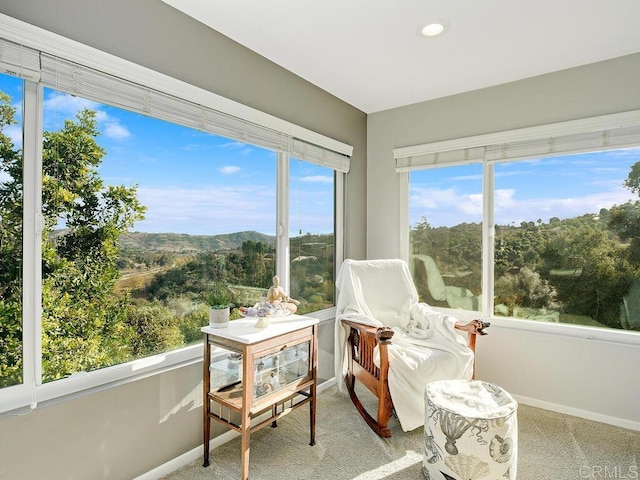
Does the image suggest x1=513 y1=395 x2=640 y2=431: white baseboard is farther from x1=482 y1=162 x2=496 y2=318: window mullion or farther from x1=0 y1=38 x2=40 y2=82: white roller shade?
x1=0 y1=38 x2=40 y2=82: white roller shade

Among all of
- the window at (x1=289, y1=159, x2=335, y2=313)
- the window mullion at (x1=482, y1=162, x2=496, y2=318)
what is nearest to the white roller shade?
the window at (x1=289, y1=159, x2=335, y2=313)

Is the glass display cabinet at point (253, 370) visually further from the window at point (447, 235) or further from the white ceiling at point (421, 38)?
the white ceiling at point (421, 38)

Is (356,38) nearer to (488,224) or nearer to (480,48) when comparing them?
(480,48)

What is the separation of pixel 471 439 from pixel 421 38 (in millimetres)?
2304

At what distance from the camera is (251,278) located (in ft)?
8.59

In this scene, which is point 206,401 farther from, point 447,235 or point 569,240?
point 569,240

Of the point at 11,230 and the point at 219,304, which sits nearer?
the point at 11,230

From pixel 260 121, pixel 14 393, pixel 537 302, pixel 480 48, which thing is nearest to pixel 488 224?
pixel 537 302

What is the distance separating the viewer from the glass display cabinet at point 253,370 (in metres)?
1.87

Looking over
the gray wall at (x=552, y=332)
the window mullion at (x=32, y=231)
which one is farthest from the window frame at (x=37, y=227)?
the gray wall at (x=552, y=332)

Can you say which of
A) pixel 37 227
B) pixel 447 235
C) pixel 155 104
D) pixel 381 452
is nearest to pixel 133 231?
pixel 37 227

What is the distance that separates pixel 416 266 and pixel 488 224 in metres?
0.76

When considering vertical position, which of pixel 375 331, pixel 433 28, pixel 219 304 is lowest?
pixel 375 331

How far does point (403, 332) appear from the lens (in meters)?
2.85
